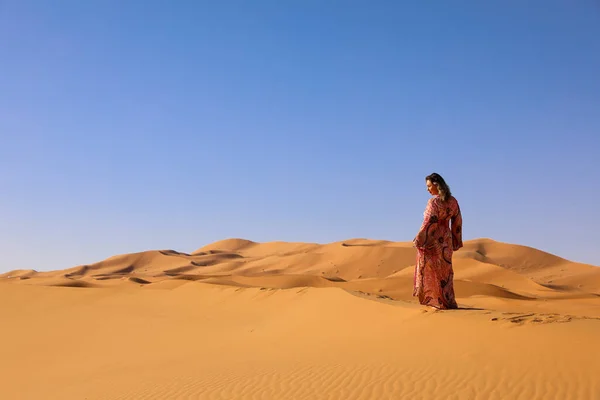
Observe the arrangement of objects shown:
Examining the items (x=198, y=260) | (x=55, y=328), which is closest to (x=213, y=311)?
(x=55, y=328)

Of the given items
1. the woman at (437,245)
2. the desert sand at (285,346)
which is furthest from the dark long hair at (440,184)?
the desert sand at (285,346)

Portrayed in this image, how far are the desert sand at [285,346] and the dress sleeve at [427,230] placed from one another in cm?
116

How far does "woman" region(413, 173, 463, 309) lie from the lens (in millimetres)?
9992

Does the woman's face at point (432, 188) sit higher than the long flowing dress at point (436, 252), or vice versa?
the woman's face at point (432, 188)

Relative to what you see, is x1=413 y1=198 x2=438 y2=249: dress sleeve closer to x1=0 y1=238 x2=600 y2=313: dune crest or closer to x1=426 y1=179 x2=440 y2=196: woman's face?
x1=426 y1=179 x2=440 y2=196: woman's face

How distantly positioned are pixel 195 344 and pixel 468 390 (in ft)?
25.3

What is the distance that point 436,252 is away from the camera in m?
10.1

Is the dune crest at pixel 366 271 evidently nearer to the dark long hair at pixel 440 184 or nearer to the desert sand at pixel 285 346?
the desert sand at pixel 285 346

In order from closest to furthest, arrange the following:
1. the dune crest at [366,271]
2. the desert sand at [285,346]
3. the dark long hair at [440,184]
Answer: the desert sand at [285,346], the dark long hair at [440,184], the dune crest at [366,271]

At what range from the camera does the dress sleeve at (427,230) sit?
999 centimetres

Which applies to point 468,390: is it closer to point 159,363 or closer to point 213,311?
point 159,363

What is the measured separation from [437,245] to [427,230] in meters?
0.32

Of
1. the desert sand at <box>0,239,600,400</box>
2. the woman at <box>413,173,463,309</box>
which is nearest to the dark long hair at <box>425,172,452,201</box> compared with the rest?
the woman at <box>413,173,463,309</box>

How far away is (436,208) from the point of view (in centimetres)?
997
